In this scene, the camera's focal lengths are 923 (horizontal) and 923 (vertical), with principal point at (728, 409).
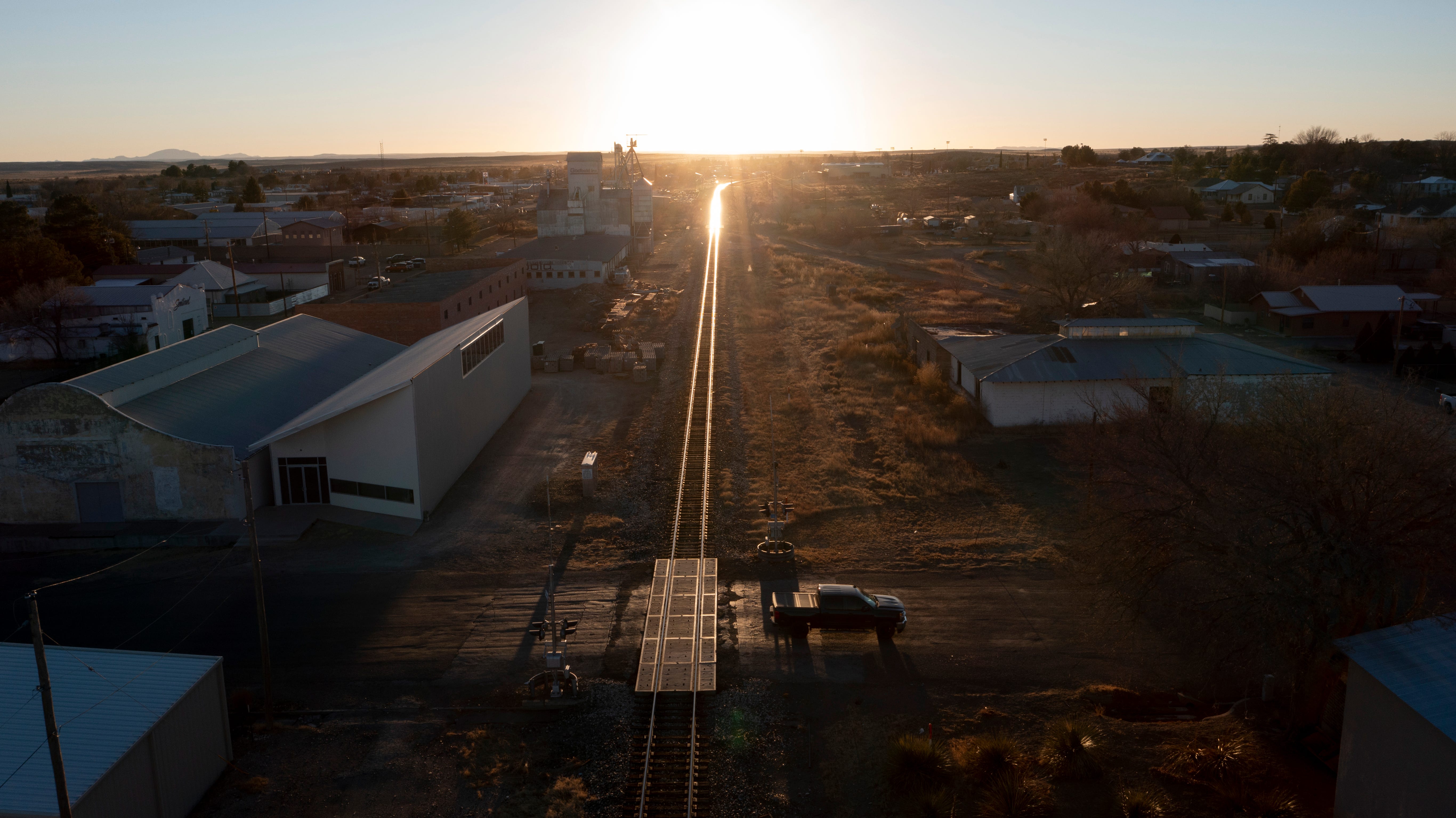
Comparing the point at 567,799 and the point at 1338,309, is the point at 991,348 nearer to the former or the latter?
the point at 1338,309

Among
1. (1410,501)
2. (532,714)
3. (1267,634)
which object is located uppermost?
(1410,501)

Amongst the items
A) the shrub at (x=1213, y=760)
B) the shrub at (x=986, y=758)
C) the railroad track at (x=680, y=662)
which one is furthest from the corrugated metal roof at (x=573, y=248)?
the shrub at (x=1213, y=760)

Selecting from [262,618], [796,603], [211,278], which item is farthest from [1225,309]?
[211,278]

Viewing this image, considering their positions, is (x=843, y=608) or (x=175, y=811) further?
(x=843, y=608)

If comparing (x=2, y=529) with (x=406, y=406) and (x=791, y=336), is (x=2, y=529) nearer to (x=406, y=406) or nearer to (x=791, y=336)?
(x=406, y=406)

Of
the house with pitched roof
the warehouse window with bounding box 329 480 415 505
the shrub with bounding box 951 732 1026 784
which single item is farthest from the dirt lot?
the house with pitched roof

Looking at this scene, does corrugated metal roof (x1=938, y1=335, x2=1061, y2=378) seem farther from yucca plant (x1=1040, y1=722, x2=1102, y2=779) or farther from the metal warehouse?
yucca plant (x1=1040, y1=722, x2=1102, y2=779)

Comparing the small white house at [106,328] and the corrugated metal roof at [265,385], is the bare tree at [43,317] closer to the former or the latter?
the small white house at [106,328]

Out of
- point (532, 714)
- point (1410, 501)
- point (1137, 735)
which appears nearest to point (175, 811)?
point (532, 714)
